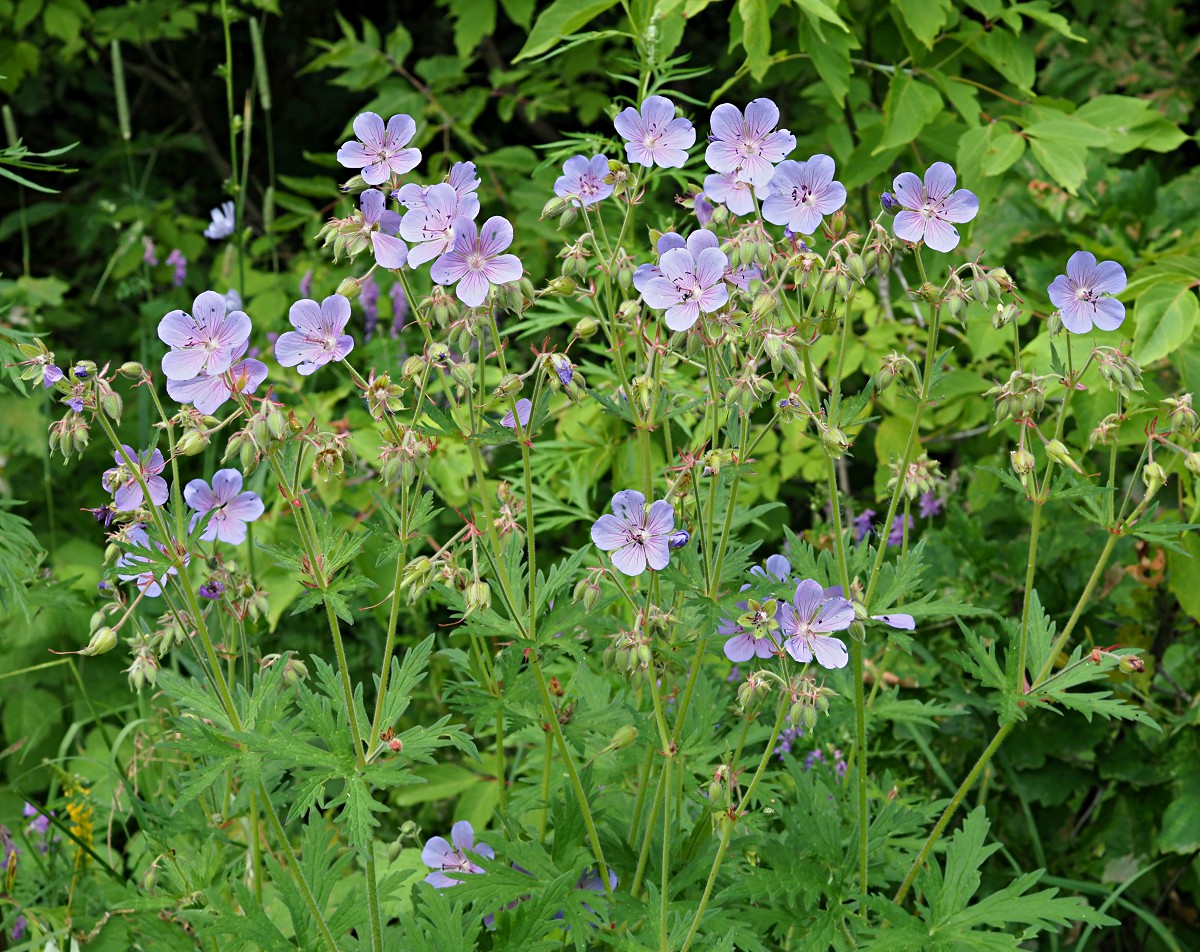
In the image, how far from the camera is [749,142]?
1543 millimetres

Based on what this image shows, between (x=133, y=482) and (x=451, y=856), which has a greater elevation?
(x=133, y=482)

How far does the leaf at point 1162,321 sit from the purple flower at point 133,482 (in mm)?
1663

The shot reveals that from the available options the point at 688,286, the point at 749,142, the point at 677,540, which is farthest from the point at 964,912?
the point at 749,142

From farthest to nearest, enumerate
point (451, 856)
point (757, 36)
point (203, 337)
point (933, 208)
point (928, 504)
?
1. point (928, 504)
2. point (757, 36)
3. point (451, 856)
4. point (933, 208)
5. point (203, 337)

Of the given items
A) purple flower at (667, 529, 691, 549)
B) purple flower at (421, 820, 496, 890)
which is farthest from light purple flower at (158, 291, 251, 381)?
purple flower at (421, 820, 496, 890)

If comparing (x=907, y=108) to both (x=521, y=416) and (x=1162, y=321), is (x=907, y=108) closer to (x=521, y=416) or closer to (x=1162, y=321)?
(x=1162, y=321)

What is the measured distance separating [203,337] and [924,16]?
188 centimetres

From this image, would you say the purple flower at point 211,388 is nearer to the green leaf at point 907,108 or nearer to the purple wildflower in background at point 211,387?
the purple wildflower in background at point 211,387

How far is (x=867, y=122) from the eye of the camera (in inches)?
120

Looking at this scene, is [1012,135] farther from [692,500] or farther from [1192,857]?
[1192,857]

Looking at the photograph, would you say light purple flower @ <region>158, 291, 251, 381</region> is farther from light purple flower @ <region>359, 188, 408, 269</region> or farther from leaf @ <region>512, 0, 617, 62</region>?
leaf @ <region>512, 0, 617, 62</region>

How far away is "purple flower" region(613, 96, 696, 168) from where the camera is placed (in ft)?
5.31

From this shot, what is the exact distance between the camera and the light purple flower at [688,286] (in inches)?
55.7

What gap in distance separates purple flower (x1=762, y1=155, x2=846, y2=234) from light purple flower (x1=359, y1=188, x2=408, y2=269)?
1.53ft
